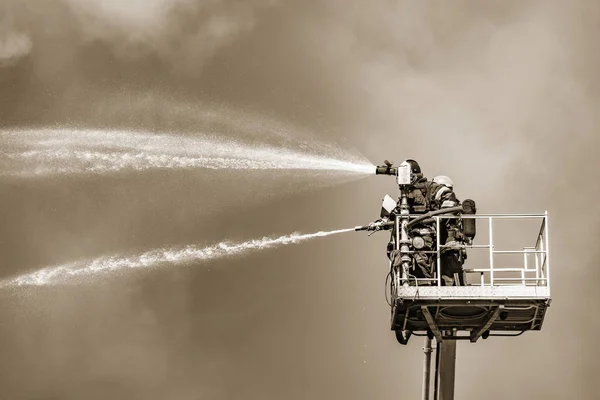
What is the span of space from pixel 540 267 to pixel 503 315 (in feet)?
5.92

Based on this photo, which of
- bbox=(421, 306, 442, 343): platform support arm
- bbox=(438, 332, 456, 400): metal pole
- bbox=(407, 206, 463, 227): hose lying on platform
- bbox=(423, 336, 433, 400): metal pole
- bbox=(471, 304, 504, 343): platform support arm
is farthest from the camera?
bbox=(423, 336, 433, 400): metal pole

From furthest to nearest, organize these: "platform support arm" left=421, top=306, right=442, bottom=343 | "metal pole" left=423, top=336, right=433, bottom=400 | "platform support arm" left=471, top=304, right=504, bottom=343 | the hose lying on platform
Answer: "metal pole" left=423, top=336, right=433, bottom=400 < the hose lying on platform < "platform support arm" left=421, top=306, right=442, bottom=343 < "platform support arm" left=471, top=304, right=504, bottom=343

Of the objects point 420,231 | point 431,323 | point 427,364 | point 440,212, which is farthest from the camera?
point 427,364

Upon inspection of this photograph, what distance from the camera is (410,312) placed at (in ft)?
166

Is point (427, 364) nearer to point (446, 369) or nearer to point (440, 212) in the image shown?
point (446, 369)

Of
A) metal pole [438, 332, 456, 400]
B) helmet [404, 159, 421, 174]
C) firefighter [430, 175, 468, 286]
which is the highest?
helmet [404, 159, 421, 174]

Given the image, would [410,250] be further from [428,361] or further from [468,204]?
[428,361]

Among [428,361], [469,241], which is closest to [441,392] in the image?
[428,361]

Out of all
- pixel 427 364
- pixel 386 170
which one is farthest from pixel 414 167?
pixel 427 364

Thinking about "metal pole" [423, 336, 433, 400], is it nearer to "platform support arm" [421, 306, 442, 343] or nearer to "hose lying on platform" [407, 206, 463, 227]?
"platform support arm" [421, 306, 442, 343]

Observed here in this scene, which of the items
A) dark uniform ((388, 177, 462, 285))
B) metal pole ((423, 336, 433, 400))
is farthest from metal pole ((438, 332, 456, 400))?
dark uniform ((388, 177, 462, 285))

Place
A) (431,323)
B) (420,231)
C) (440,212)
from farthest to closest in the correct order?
(420,231)
(431,323)
(440,212)

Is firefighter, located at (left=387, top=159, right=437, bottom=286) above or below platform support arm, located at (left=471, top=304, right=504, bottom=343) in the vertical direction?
above

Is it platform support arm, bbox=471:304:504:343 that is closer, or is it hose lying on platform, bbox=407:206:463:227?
platform support arm, bbox=471:304:504:343
